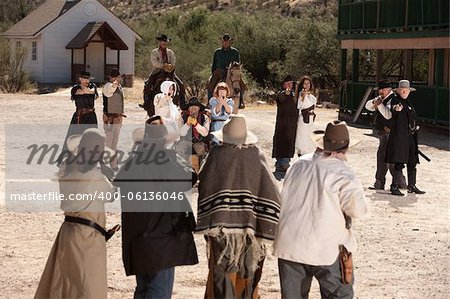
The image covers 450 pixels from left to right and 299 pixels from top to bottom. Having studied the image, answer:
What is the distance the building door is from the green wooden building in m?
24.4

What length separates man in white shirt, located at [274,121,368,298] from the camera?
720 centimetres

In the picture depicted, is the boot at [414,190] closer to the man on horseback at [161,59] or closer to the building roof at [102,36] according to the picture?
the man on horseback at [161,59]

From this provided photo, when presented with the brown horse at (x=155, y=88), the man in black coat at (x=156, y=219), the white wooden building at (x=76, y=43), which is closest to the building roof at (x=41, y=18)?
the white wooden building at (x=76, y=43)

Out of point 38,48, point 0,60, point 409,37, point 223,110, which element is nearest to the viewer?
point 223,110

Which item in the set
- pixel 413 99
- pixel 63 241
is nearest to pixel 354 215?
pixel 63 241

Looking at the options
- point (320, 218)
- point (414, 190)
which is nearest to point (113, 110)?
point (414, 190)

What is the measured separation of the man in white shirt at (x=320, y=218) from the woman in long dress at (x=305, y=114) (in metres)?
9.87

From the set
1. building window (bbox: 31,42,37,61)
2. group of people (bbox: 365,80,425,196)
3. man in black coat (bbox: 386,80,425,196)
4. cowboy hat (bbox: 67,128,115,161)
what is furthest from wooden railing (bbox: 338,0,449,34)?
building window (bbox: 31,42,37,61)

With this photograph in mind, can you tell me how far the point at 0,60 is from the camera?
1873 inches

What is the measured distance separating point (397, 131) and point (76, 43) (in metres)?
41.6

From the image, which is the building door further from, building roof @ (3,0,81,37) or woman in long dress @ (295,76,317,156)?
woman in long dress @ (295,76,317,156)

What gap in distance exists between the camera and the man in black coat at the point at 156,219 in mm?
7438

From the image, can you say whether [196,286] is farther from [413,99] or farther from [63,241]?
[413,99]

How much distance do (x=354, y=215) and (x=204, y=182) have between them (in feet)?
3.77
